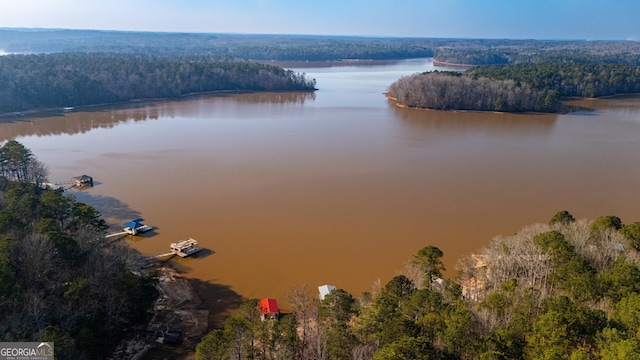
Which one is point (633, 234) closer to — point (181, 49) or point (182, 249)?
point (182, 249)

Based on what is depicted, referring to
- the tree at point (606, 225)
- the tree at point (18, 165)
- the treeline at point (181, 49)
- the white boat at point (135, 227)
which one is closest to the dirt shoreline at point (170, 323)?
the white boat at point (135, 227)

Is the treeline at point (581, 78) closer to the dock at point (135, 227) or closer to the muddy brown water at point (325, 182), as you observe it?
the muddy brown water at point (325, 182)

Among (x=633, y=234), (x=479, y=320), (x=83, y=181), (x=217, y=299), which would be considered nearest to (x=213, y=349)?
(x=217, y=299)

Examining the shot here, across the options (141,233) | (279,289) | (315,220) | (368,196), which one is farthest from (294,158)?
(279,289)

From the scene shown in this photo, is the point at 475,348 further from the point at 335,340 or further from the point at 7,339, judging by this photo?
the point at 7,339

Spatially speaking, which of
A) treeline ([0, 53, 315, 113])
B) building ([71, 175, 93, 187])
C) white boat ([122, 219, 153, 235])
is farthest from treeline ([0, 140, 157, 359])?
treeline ([0, 53, 315, 113])
